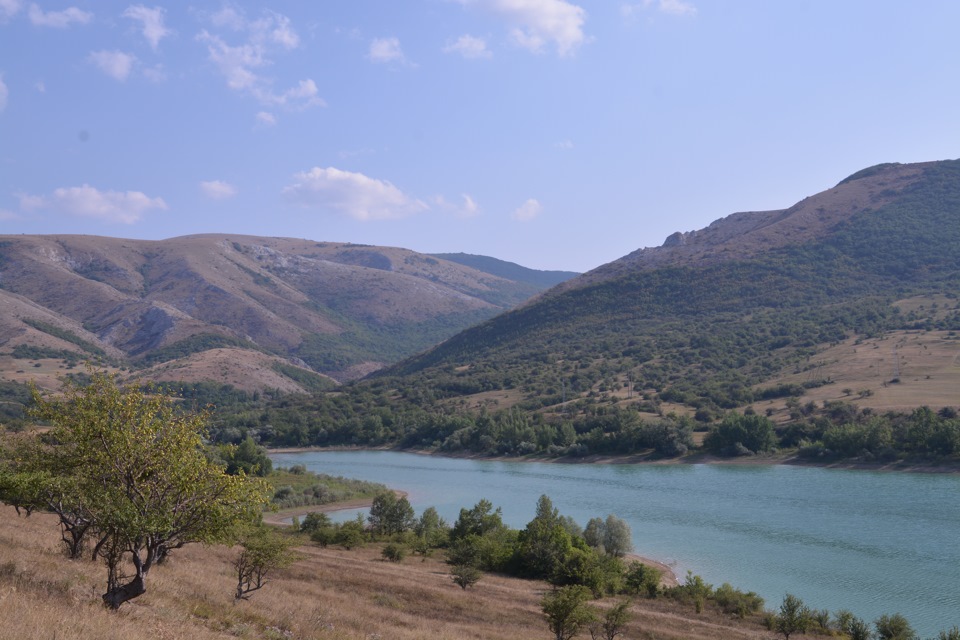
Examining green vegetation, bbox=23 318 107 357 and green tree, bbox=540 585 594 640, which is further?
green vegetation, bbox=23 318 107 357

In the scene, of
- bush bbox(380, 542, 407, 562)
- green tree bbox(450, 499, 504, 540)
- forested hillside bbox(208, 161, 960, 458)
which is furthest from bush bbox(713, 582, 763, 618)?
forested hillside bbox(208, 161, 960, 458)

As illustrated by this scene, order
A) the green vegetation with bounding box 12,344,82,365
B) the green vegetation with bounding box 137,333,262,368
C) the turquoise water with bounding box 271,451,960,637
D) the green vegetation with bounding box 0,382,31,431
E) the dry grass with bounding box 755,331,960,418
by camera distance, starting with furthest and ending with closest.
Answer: the green vegetation with bounding box 137,333,262,368 → the green vegetation with bounding box 12,344,82,365 → the green vegetation with bounding box 0,382,31,431 → the dry grass with bounding box 755,331,960,418 → the turquoise water with bounding box 271,451,960,637

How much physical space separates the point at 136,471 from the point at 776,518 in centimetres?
4383

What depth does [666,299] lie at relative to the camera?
489 ft

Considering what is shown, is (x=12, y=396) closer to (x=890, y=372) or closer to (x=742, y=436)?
(x=742, y=436)

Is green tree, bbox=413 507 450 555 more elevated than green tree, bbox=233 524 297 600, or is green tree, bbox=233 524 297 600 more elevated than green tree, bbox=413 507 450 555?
green tree, bbox=233 524 297 600

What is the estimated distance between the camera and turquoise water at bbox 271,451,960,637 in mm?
33156

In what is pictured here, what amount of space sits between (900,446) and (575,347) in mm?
71991

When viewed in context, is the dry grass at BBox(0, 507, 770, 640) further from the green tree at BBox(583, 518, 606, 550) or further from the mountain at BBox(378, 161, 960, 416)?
the mountain at BBox(378, 161, 960, 416)

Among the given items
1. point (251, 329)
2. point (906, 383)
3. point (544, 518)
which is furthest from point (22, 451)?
point (251, 329)

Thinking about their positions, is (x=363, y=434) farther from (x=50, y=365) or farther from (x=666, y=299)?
(x=666, y=299)

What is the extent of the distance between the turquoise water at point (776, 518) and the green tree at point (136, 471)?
1028 inches

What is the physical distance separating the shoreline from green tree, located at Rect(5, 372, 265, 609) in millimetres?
24716

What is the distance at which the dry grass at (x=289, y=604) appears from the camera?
39.9ft
